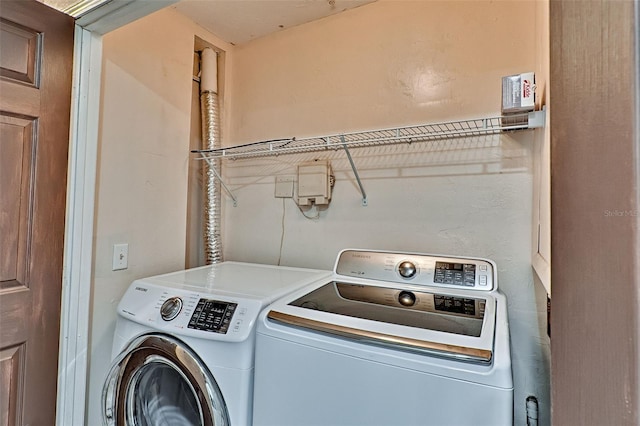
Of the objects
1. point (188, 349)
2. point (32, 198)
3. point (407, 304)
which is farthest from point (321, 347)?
point (32, 198)

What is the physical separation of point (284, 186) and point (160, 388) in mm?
1195

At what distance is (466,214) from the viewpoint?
1.49 meters

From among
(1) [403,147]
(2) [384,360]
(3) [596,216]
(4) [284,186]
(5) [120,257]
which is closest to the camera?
(3) [596,216]

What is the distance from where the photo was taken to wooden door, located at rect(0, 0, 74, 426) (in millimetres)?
1110

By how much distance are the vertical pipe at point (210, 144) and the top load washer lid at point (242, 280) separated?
0.23 m

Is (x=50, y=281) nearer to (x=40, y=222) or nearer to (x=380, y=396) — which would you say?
(x=40, y=222)

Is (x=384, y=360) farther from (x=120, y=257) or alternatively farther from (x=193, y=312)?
(x=120, y=257)

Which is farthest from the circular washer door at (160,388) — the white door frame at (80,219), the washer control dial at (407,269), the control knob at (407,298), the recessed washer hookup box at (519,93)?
the recessed washer hookup box at (519,93)

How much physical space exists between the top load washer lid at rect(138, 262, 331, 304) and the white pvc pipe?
1.15 m

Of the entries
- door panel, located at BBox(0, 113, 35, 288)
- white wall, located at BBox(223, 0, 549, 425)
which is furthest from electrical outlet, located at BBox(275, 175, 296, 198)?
door panel, located at BBox(0, 113, 35, 288)

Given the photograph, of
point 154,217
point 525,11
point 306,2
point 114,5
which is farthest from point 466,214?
point 114,5

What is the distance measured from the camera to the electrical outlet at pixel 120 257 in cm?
148

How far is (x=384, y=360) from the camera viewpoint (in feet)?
2.61

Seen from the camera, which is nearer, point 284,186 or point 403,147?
point 403,147
